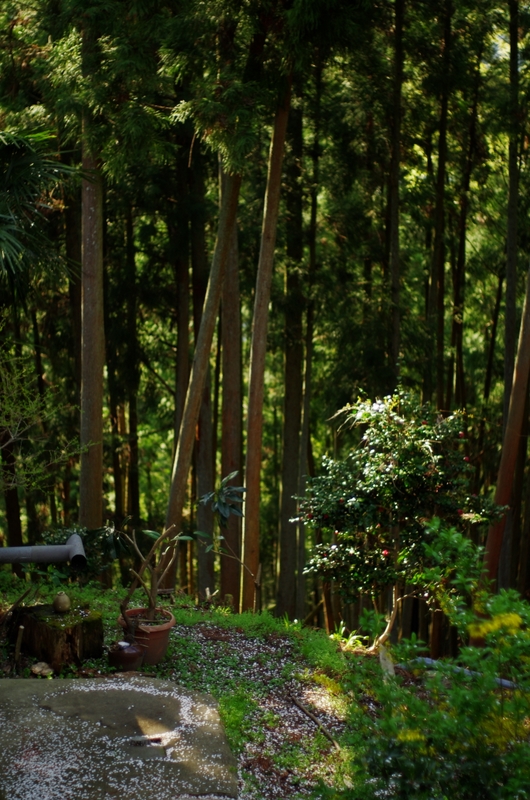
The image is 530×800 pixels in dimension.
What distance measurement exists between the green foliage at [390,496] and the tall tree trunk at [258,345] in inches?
60.5

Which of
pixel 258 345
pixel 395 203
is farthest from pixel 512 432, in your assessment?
pixel 395 203

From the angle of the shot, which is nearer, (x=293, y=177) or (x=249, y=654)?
(x=249, y=654)

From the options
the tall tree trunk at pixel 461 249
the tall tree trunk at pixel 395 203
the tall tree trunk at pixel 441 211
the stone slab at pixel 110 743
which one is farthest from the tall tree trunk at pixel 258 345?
the tall tree trunk at pixel 461 249

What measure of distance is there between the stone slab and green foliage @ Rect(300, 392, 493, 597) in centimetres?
198

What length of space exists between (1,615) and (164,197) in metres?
6.40

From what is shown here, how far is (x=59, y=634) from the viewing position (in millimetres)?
4555

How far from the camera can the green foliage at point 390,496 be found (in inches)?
219

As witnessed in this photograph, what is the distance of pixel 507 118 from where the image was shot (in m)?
8.61

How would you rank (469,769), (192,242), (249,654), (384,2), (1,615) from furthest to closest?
(192,242), (384,2), (249,654), (1,615), (469,769)

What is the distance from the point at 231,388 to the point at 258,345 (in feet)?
6.46

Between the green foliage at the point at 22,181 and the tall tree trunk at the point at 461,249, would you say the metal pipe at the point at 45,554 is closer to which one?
the green foliage at the point at 22,181

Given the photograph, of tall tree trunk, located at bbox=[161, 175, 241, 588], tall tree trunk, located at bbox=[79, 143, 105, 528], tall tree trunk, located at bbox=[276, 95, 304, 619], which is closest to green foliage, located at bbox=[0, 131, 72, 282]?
tall tree trunk, located at bbox=[79, 143, 105, 528]

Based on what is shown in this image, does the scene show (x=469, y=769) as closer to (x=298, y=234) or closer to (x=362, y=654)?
(x=362, y=654)

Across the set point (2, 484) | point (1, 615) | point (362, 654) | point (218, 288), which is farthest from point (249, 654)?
point (218, 288)
